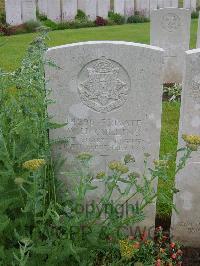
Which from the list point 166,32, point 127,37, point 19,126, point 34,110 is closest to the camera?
point 19,126

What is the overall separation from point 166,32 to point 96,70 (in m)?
5.45

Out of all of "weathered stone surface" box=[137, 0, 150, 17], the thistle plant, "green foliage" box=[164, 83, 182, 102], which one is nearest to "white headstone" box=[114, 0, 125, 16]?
"weathered stone surface" box=[137, 0, 150, 17]

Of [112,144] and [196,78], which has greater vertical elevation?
[196,78]

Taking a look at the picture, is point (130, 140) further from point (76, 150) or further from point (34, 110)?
point (34, 110)

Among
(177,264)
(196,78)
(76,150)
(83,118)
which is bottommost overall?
(177,264)

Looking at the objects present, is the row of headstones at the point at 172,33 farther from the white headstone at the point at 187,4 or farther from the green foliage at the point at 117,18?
the white headstone at the point at 187,4

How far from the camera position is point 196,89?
353 centimetres

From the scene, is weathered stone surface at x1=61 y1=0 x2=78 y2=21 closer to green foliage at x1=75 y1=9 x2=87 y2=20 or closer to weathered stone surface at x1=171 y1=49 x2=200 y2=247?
green foliage at x1=75 y1=9 x2=87 y2=20

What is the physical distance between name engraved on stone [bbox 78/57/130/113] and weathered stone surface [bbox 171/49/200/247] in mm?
454

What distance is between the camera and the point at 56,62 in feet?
11.5

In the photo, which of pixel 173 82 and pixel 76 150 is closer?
pixel 76 150

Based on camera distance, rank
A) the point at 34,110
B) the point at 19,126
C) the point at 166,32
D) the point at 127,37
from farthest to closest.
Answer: the point at 127,37 → the point at 166,32 → the point at 34,110 → the point at 19,126

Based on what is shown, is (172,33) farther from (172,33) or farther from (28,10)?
(28,10)

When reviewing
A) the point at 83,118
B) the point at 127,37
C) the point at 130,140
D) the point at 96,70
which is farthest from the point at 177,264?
the point at 127,37
